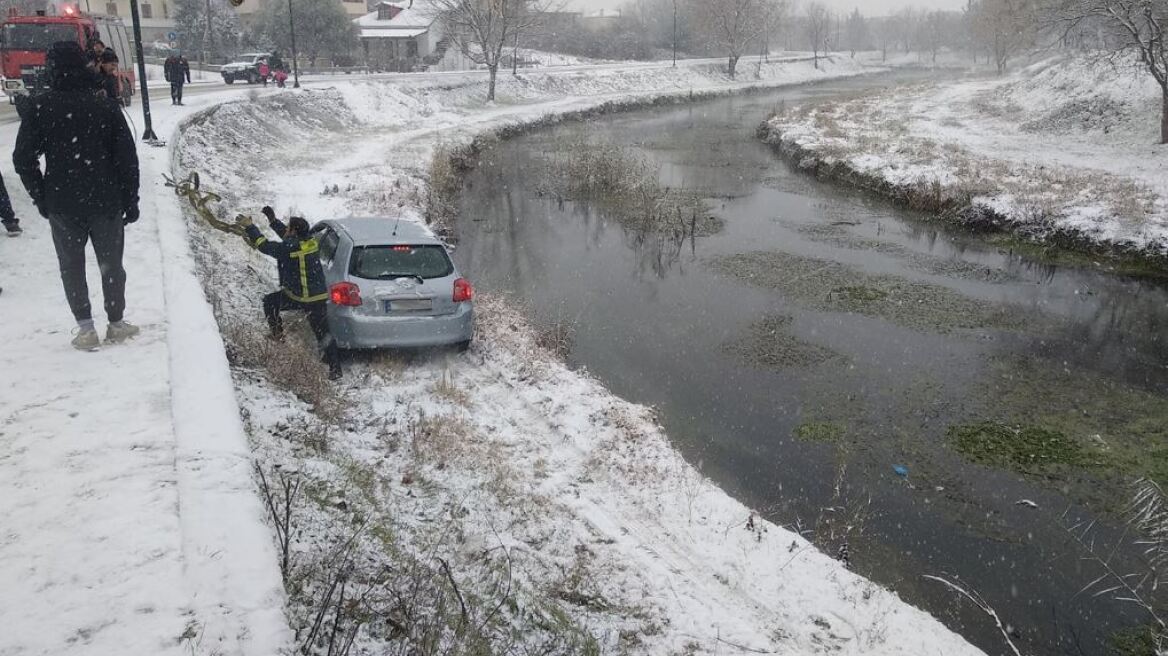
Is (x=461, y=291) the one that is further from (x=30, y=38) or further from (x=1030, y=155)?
(x=1030, y=155)

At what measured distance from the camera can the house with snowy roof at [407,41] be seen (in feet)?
178

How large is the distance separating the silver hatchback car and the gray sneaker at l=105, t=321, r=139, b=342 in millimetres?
2766

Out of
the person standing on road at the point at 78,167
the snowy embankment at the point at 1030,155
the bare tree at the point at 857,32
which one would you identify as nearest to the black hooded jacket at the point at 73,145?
the person standing on road at the point at 78,167

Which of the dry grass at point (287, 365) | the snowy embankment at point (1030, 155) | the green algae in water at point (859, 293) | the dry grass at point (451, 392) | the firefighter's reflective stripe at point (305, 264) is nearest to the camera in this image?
the dry grass at point (287, 365)

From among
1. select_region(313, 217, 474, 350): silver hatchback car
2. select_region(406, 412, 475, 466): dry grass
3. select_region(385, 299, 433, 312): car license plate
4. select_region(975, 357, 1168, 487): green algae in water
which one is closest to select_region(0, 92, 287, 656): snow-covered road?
select_region(406, 412, 475, 466): dry grass

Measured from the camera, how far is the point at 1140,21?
2312 centimetres

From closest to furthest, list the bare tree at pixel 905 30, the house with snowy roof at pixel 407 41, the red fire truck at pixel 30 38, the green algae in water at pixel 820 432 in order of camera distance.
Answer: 1. the green algae in water at pixel 820 432
2. the red fire truck at pixel 30 38
3. the house with snowy roof at pixel 407 41
4. the bare tree at pixel 905 30

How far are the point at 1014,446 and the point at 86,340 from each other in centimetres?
893

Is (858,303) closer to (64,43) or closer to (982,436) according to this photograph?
(982,436)

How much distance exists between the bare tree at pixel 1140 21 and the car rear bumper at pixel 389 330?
23025mm

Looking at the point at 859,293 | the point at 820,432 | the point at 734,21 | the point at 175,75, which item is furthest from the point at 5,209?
the point at 734,21

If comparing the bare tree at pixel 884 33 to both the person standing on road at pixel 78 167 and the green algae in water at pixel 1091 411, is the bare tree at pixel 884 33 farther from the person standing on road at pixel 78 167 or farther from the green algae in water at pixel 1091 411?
the person standing on road at pixel 78 167

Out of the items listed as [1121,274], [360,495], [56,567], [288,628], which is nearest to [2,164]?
[360,495]

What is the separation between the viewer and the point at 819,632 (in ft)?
17.0
